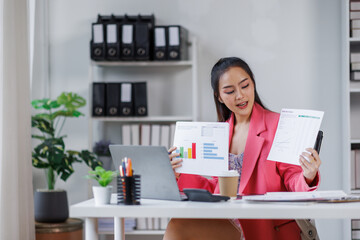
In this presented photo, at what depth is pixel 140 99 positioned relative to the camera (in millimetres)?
3793

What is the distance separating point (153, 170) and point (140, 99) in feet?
7.37

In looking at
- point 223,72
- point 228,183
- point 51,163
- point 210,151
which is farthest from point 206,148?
point 51,163

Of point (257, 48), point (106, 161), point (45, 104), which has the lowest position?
point (106, 161)

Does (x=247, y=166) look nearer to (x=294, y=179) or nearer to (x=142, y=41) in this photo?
(x=294, y=179)

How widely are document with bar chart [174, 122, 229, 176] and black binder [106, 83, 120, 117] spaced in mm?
2133

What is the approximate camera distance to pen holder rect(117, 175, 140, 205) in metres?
1.45

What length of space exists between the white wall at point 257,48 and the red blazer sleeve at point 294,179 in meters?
2.10

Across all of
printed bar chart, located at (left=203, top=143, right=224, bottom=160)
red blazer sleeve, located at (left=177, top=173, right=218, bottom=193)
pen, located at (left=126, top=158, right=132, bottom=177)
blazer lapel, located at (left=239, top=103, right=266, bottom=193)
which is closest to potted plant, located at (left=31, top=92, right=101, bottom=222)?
red blazer sleeve, located at (left=177, top=173, right=218, bottom=193)

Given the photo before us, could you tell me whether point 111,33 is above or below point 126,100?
above

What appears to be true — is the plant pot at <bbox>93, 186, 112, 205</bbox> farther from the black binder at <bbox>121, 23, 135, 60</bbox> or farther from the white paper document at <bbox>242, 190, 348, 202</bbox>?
the black binder at <bbox>121, 23, 135, 60</bbox>

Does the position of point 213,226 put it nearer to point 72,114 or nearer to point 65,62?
point 72,114

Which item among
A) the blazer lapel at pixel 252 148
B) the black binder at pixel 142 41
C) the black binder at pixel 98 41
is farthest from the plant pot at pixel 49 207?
the blazer lapel at pixel 252 148

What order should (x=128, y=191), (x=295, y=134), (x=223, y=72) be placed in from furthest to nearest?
(x=223, y=72) < (x=295, y=134) < (x=128, y=191)

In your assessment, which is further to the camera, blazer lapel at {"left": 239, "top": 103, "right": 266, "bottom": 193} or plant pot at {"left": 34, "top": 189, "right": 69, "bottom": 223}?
plant pot at {"left": 34, "top": 189, "right": 69, "bottom": 223}
